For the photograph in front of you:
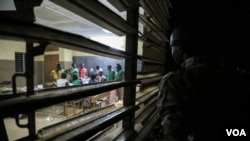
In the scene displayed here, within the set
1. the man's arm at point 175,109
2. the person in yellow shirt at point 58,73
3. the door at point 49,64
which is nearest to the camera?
the man's arm at point 175,109

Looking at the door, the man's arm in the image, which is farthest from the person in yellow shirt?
the man's arm

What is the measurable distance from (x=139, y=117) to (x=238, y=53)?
180 cm

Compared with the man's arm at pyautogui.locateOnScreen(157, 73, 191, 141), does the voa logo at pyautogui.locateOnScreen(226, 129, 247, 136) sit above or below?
below

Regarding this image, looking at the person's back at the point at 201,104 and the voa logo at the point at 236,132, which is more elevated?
the person's back at the point at 201,104

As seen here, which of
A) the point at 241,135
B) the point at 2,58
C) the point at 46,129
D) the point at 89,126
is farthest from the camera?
the point at 2,58

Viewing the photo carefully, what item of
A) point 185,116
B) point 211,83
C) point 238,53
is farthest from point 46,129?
point 238,53

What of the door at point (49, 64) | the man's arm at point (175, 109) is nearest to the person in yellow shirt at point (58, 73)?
the door at point (49, 64)

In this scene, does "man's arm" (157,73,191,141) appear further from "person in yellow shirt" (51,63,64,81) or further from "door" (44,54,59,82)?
"door" (44,54,59,82)

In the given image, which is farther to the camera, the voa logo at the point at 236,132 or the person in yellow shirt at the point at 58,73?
the person in yellow shirt at the point at 58,73

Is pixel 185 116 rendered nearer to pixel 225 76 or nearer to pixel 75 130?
pixel 225 76

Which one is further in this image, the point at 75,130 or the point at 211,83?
the point at 211,83

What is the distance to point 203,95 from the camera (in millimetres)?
930

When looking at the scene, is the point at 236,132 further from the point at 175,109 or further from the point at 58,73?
the point at 58,73

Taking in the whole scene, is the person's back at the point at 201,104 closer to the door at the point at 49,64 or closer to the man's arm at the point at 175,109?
the man's arm at the point at 175,109
